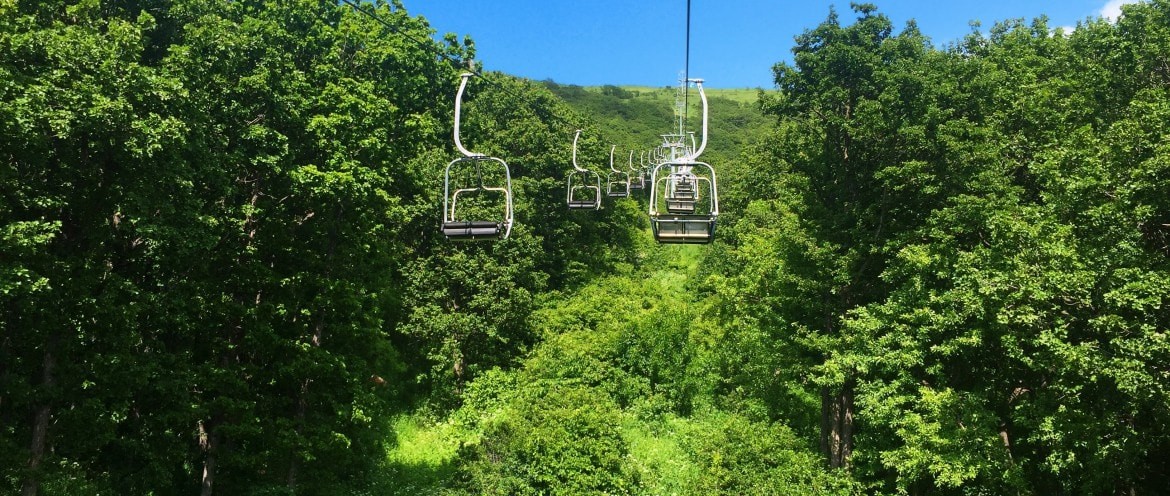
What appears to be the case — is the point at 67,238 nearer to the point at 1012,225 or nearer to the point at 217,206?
the point at 217,206

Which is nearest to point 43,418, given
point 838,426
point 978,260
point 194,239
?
point 194,239

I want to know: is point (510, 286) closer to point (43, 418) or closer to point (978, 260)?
point (43, 418)

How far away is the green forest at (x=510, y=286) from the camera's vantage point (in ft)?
39.4

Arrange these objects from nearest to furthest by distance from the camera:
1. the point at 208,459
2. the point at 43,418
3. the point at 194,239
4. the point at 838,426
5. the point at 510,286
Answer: the point at 43,418, the point at 194,239, the point at 208,459, the point at 838,426, the point at 510,286

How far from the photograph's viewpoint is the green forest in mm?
12016

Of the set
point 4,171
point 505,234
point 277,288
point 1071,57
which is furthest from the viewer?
point 1071,57

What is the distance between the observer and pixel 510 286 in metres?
27.6

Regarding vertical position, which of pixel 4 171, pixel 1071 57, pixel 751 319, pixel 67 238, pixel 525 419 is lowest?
pixel 525 419

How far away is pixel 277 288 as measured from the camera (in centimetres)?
1680

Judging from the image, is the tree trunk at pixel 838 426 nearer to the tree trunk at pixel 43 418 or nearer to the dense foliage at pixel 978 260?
the dense foliage at pixel 978 260

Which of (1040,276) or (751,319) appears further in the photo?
(751,319)

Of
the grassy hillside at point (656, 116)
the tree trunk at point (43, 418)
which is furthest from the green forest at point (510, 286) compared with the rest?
the grassy hillside at point (656, 116)

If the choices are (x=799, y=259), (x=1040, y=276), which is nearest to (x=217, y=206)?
(x=799, y=259)

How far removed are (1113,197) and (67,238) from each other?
2061 centimetres
